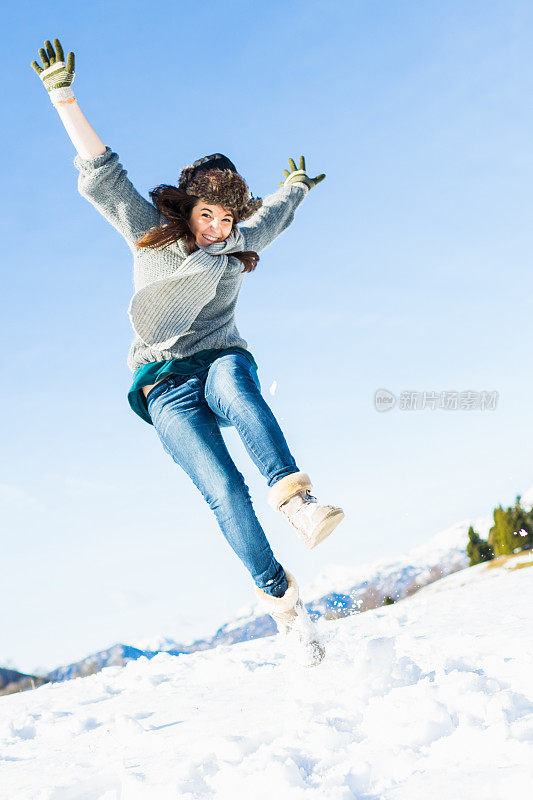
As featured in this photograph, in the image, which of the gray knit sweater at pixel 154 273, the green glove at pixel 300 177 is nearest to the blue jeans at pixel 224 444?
the gray knit sweater at pixel 154 273

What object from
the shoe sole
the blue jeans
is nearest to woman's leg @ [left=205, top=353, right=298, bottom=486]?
the blue jeans

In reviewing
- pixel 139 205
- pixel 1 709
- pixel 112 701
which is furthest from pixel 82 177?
pixel 1 709

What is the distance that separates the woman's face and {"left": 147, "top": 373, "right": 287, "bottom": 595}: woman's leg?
0.70m

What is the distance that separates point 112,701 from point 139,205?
2736 millimetres

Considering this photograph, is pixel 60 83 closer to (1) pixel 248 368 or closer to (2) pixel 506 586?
(1) pixel 248 368

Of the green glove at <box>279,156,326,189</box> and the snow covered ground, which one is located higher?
the green glove at <box>279,156,326,189</box>

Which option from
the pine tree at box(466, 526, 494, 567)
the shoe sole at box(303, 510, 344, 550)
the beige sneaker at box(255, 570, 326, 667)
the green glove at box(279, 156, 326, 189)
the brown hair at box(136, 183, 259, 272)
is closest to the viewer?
the shoe sole at box(303, 510, 344, 550)

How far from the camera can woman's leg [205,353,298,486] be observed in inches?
106

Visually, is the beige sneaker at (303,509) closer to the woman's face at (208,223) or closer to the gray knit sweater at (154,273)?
the gray knit sweater at (154,273)

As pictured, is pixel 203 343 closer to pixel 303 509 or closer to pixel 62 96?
pixel 303 509

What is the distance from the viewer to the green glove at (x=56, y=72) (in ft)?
9.89

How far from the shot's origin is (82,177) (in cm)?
312

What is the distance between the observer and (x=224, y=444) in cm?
292

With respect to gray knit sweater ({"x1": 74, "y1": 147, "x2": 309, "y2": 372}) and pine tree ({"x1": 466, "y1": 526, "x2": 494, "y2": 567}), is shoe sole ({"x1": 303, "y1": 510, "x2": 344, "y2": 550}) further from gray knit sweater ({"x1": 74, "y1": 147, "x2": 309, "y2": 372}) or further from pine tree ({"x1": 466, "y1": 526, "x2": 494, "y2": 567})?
pine tree ({"x1": 466, "y1": 526, "x2": 494, "y2": 567})
